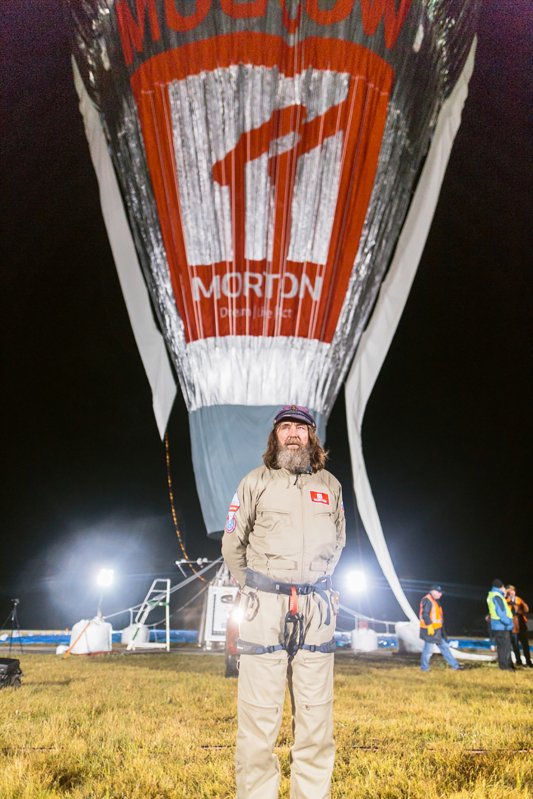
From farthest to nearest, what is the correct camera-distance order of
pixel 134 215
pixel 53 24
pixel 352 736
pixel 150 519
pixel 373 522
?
1. pixel 150 519
2. pixel 53 24
3. pixel 134 215
4. pixel 373 522
5. pixel 352 736

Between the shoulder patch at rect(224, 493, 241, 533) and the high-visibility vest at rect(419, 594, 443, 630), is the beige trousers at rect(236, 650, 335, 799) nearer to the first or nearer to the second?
the shoulder patch at rect(224, 493, 241, 533)

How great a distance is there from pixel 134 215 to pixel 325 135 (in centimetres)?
340

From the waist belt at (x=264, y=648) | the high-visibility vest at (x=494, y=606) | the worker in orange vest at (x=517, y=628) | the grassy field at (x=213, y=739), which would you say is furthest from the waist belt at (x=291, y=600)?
the worker in orange vest at (x=517, y=628)

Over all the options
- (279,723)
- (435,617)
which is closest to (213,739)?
(279,723)

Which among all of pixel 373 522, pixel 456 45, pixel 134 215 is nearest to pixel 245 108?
pixel 134 215

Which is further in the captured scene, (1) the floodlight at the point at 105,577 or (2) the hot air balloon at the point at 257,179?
(1) the floodlight at the point at 105,577

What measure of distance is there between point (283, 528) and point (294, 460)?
0.39m

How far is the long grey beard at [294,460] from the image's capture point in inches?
130

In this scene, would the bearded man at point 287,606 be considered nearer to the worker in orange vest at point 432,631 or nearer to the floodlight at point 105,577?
the worker in orange vest at point 432,631

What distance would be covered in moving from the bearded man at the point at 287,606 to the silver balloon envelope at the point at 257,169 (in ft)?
16.7

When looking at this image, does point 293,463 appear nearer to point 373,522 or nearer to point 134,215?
point 373,522

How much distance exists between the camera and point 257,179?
9219 millimetres

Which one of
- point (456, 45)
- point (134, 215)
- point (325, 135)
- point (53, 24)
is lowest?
point (134, 215)

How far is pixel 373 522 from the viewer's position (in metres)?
8.74
